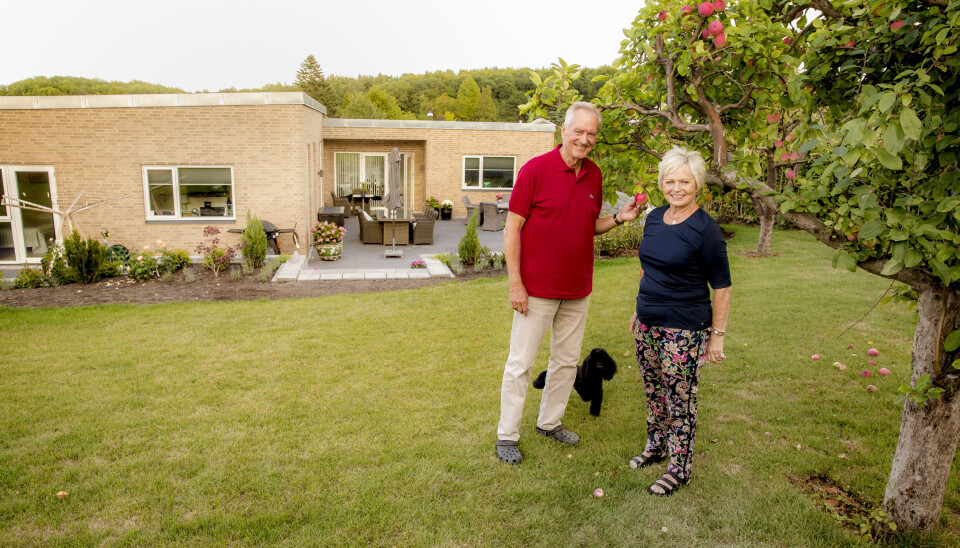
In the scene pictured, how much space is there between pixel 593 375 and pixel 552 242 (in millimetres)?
1195

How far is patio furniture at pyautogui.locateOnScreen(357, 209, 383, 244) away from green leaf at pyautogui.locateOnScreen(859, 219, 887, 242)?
12.6 m

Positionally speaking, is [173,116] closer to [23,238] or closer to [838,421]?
[23,238]

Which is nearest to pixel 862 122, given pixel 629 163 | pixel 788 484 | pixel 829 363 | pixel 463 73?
pixel 629 163

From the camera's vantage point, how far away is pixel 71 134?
1159 cm

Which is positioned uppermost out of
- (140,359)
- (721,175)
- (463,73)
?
(463,73)

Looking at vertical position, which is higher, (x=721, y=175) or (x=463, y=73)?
(x=463, y=73)

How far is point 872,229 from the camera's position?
7.36ft

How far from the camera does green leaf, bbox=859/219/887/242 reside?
2.22m

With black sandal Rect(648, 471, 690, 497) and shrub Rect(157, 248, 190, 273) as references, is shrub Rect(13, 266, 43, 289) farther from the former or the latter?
black sandal Rect(648, 471, 690, 497)

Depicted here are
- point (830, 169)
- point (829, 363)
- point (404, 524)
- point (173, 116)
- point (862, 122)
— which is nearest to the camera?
point (862, 122)

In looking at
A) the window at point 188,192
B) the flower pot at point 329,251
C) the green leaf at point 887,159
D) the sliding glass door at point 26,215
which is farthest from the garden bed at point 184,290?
the green leaf at point 887,159

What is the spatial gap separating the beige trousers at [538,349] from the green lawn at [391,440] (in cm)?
31

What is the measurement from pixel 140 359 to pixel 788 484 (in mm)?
5493

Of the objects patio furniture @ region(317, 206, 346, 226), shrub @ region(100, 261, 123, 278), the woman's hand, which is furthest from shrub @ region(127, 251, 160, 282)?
the woman's hand
